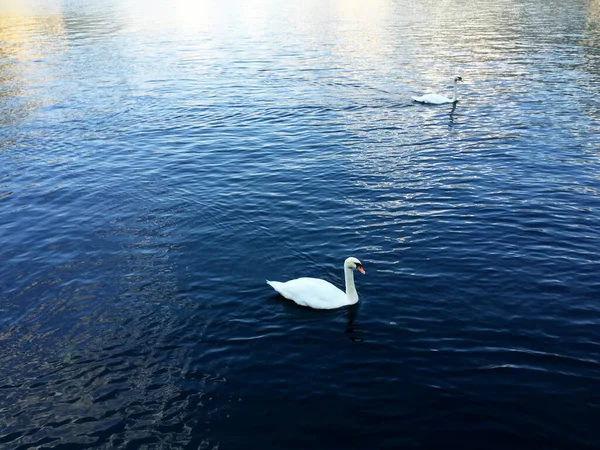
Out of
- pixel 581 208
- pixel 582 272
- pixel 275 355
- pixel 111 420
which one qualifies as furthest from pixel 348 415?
pixel 581 208

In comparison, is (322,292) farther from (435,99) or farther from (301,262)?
(435,99)

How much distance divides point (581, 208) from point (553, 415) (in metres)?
12.3

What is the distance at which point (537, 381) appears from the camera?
12.8 metres

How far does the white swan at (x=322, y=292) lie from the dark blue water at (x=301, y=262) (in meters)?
0.37

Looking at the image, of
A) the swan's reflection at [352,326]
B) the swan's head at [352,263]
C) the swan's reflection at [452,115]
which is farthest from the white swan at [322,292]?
the swan's reflection at [452,115]

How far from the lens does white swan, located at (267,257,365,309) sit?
1568 cm

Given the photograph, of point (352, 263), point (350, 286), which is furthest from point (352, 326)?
point (352, 263)

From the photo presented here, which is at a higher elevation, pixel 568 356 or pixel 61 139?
pixel 61 139

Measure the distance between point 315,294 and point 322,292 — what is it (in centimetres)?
20

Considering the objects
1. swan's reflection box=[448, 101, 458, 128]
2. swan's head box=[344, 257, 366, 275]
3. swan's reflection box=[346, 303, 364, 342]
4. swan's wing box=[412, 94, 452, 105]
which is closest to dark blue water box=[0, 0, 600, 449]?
swan's reflection box=[346, 303, 364, 342]

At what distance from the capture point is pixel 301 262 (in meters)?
18.6

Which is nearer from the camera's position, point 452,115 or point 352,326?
point 352,326

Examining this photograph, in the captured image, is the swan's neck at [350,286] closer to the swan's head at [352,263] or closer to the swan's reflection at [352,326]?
the swan's head at [352,263]

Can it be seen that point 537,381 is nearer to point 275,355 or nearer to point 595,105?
point 275,355
